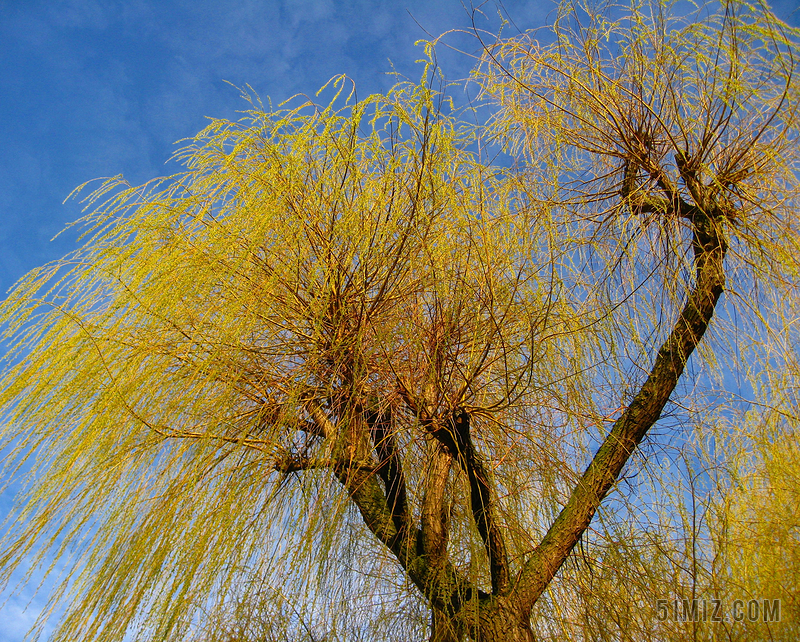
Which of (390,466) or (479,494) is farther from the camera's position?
(390,466)

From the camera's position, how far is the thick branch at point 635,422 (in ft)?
5.82

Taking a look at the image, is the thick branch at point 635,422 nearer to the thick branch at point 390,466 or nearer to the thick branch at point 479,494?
the thick branch at point 479,494

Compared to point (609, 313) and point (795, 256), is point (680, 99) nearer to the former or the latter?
point (795, 256)

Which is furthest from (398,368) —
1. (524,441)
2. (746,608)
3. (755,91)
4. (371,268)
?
(746,608)

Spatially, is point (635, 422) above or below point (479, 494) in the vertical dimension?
above

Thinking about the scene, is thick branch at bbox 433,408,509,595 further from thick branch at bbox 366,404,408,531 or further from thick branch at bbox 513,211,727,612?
thick branch at bbox 366,404,408,531

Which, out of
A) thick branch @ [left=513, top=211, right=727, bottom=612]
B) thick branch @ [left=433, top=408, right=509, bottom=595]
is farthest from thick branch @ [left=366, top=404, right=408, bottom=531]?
thick branch @ [left=513, top=211, right=727, bottom=612]

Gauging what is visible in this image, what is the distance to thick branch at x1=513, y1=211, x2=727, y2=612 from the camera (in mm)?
1772

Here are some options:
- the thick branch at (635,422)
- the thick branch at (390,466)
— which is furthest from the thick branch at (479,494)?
the thick branch at (390,466)

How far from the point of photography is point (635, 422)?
→ 1.88m

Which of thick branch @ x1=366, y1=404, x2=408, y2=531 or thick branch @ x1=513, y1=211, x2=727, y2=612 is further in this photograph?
thick branch @ x1=366, y1=404, x2=408, y2=531

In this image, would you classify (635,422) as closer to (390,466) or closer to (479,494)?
(479,494)

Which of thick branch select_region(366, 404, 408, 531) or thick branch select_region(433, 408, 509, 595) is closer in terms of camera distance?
thick branch select_region(433, 408, 509, 595)

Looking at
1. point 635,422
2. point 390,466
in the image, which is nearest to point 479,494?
point 390,466
